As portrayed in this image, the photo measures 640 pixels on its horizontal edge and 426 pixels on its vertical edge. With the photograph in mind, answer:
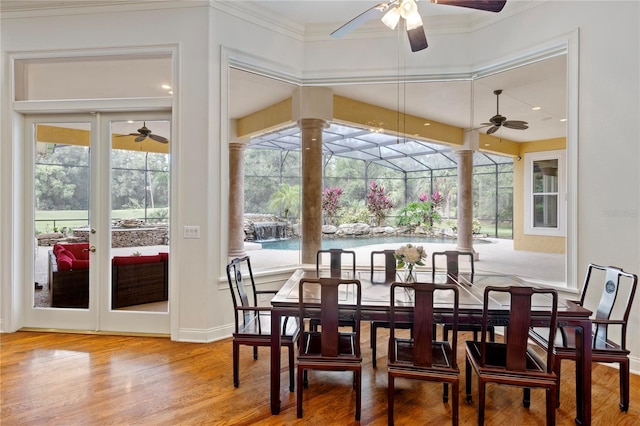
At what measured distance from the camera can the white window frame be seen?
11.6 ft

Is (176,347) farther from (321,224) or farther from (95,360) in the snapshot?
(321,224)

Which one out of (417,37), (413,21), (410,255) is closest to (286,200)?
(410,255)

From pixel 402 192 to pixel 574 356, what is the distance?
263 centimetres

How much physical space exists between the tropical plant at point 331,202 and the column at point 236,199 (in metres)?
1.10

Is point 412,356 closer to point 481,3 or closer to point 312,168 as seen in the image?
point 481,3

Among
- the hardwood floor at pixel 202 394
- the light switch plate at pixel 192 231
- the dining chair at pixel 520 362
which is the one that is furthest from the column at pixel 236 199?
the dining chair at pixel 520 362

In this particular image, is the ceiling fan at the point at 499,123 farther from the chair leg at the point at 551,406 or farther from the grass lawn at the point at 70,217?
the grass lawn at the point at 70,217

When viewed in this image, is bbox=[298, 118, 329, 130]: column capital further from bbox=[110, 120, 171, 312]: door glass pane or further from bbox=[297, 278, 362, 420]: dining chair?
bbox=[297, 278, 362, 420]: dining chair

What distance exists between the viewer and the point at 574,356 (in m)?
2.29

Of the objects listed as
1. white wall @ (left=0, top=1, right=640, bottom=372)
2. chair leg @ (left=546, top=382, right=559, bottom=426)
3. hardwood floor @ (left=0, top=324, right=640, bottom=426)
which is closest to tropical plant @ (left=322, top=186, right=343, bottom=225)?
white wall @ (left=0, top=1, right=640, bottom=372)

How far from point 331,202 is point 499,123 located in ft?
7.31

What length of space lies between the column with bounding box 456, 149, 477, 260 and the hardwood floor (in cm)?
162

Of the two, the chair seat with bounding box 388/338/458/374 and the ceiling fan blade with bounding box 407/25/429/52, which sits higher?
the ceiling fan blade with bounding box 407/25/429/52

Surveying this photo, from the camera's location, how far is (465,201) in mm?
4309
